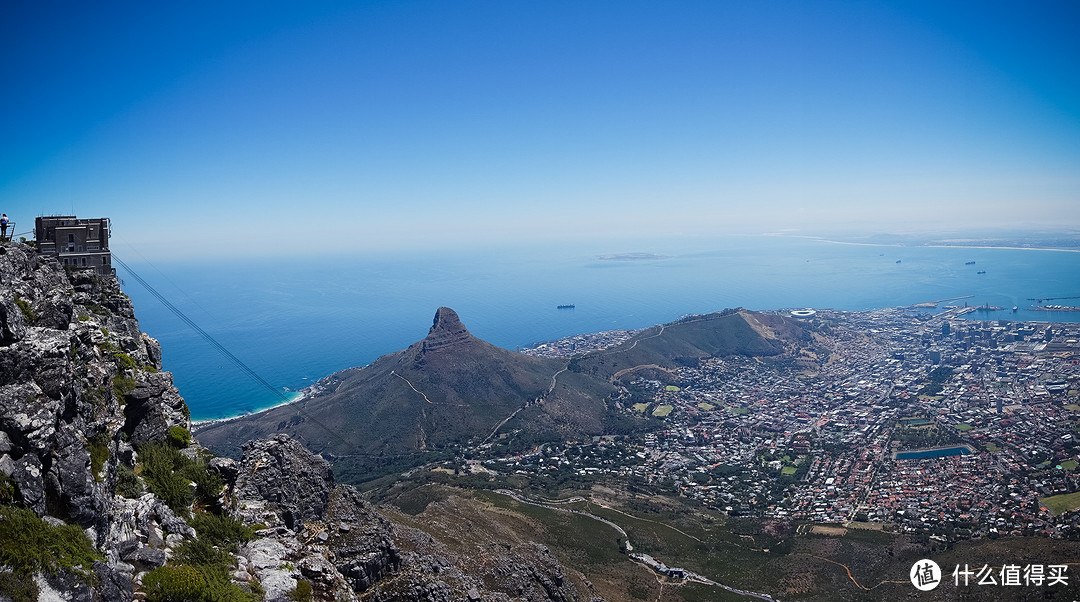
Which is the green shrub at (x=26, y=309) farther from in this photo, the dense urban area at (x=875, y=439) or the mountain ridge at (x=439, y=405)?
the mountain ridge at (x=439, y=405)

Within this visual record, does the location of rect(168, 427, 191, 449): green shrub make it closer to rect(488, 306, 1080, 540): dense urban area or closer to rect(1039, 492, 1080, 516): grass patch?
rect(488, 306, 1080, 540): dense urban area

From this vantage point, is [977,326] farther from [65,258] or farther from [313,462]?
[65,258]

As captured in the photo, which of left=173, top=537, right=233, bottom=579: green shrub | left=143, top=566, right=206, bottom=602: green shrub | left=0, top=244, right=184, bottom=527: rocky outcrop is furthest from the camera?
left=173, top=537, right=233, bottom=579: green shrub

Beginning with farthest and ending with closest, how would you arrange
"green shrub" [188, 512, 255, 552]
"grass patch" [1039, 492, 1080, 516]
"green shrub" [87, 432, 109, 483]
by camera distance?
"grass patch" [1039, 492, 1080, 516] < "green shrub" [188, 512, 255, 552] < "green shrub" [87, 432, 109, 483]

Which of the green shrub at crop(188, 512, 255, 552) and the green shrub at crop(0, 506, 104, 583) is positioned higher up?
the green shrub at crop(0, 506, 104, 583)

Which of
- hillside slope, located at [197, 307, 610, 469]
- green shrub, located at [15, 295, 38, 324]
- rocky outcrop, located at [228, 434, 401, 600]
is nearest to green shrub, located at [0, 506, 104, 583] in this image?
rocky outcrop, located at [228, 434, 401, 600]

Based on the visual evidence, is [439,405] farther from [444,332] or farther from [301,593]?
[301,593]
